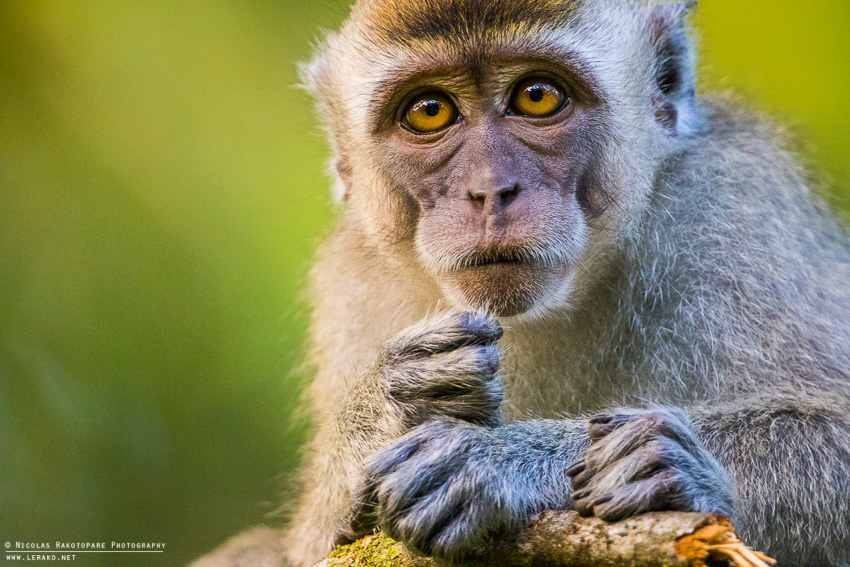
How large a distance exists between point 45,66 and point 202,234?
1376 mm

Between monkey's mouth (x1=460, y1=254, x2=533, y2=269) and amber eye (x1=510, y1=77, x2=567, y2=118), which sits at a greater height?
amber eye (x1=510, y1=77, x2=567, y2=118)

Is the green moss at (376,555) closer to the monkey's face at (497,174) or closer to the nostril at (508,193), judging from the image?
the monkey's face at (497,174)

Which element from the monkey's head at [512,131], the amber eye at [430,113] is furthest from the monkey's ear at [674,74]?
the amber eye at [430,113]

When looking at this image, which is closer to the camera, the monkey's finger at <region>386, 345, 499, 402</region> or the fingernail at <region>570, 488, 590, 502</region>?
the fingernail at <region>570, 488, 590, 502</region>

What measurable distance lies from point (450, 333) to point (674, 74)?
165 centimetres

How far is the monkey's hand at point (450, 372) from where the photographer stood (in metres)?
2.60

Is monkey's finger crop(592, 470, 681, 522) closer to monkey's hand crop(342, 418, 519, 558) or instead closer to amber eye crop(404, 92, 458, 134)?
monkey's hand crop(342, 418, 519, 558)

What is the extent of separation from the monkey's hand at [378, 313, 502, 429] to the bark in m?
0.53

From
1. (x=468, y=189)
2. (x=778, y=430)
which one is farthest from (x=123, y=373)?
(x=778, y=430)

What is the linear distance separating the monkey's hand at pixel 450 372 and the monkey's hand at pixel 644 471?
1.39ft

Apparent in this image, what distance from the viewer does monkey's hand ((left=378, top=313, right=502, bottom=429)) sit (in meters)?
2.60

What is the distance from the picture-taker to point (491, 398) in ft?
8.59

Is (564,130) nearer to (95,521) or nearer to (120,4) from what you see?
(120,4)

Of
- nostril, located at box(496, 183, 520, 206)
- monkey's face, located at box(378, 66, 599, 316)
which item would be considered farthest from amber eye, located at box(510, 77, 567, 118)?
nostril, located at box(496, 183, 520, 206)
